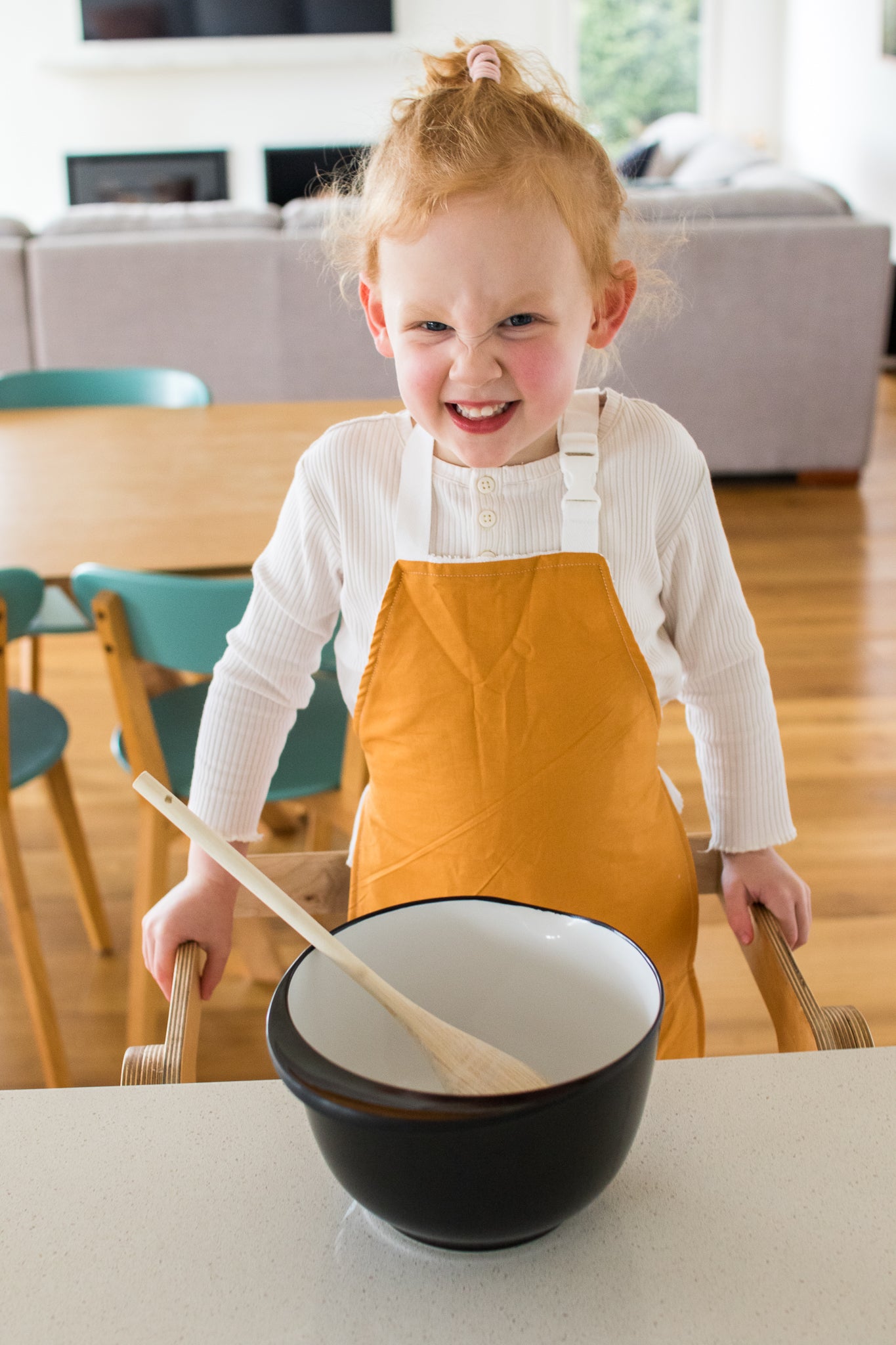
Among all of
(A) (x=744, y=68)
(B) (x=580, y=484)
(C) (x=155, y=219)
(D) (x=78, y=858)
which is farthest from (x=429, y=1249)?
(A) (x=744, y=68)

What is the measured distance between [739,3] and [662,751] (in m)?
6.29

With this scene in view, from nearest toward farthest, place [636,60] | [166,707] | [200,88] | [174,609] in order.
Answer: [174,609]
[166,707]
[200,88]
[636,60]

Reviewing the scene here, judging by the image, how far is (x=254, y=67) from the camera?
703cm

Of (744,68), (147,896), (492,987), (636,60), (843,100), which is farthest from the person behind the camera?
(636,60)

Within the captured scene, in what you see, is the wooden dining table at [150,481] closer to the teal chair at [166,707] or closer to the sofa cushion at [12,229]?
the teal chair at [166,707]

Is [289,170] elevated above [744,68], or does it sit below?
below

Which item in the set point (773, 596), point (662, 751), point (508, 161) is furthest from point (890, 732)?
point (508, 161)

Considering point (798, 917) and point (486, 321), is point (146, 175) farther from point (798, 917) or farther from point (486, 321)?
point (798, 917)

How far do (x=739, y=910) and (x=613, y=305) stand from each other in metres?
0.40

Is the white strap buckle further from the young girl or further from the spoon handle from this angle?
the spoon handle

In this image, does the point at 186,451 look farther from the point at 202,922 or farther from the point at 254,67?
the point at 254,67

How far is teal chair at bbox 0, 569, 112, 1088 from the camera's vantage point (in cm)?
137

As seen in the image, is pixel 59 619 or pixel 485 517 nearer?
pixel 485 517

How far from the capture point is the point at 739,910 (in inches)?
30.0
